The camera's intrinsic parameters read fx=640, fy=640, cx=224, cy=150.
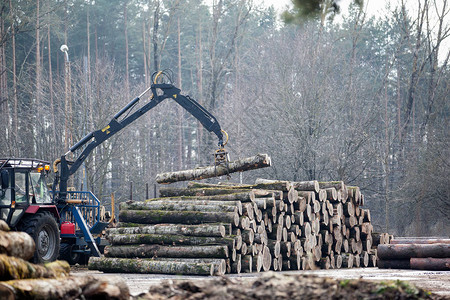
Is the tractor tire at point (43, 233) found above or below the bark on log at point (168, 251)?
above

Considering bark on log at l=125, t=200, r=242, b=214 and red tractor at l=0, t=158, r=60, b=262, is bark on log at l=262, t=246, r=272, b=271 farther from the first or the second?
red tractor at l=0, t=158, r=60, b=262

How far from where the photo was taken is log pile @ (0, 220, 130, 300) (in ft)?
20.7

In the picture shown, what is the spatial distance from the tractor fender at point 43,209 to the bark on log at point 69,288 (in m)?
7.34

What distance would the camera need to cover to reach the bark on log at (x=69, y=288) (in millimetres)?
6238

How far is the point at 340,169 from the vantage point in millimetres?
27109

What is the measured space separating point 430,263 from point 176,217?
19.7 feet

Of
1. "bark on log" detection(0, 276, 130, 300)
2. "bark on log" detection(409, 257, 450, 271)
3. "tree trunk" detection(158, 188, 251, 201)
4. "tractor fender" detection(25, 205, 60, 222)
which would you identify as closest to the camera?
"bark on log" detection(0, 276, 130, 300)

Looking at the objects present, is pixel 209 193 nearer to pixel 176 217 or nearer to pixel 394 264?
pixel 176 217

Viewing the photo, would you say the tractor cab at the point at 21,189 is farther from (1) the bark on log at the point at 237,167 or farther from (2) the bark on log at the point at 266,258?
(2) the bark on log at the point at 266,258

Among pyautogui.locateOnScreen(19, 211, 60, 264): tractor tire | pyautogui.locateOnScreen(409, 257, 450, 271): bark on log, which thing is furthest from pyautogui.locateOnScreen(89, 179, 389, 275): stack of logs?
pyautogui.locateOnScreen(409, 257, 450, 271): bark on log

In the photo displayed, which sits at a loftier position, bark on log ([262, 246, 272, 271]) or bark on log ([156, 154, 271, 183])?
bark on log ([156, 154, 271, 183])

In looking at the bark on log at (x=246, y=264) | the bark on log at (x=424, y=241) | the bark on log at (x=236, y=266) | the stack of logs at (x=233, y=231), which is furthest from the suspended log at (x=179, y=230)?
the bark on log at (x=424, y=241)

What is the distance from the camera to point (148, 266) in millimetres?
13867

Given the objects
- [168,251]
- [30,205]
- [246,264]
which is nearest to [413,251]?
[246,264]
